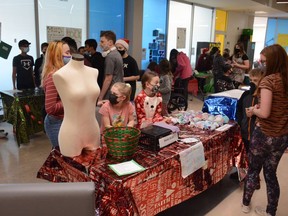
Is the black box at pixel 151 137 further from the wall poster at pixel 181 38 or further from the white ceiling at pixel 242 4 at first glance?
the white ceiling at pixel 242 4

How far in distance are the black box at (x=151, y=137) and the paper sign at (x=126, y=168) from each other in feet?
0.75

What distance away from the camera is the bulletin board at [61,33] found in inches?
199

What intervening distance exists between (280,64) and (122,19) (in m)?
4.78

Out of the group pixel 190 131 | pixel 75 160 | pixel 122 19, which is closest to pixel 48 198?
pixel 75 160

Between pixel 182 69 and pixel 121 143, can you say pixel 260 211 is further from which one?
pixel 182 69

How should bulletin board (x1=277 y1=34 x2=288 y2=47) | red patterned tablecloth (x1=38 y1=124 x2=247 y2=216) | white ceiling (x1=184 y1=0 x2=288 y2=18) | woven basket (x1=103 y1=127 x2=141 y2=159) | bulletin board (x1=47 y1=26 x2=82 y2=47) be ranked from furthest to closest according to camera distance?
bulletin board (x1=277 y1=34 x2=288 y2=47), white ceiling (x1=184 y1=0 x2=288 y2=18), bulletin board (x1=47 y1=26 x2=82 y2=47), woven basket (x1=103 y1=127 x2=141 y2=159), red patterned tablecloth (x1=38 y1=124 x2=247 y2=216)

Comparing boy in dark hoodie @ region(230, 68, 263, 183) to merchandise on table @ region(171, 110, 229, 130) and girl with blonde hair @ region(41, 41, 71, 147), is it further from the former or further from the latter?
girl with blonde hair @ region(41, 41, 71, 147)

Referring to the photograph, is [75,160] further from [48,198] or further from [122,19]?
[122,19]

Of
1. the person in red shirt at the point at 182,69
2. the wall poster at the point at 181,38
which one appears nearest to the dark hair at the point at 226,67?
the person in red shirt at the point at 182,69

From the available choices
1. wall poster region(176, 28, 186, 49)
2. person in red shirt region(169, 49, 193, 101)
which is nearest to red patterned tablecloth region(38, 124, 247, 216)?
person in red shirt region(169, 49, 193, 101)

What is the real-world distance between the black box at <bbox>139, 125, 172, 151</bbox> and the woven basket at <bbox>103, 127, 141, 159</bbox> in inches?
5.4

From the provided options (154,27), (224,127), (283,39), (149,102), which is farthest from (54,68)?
(283,39)

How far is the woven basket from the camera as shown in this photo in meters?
1.60

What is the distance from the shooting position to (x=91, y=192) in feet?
4.28
